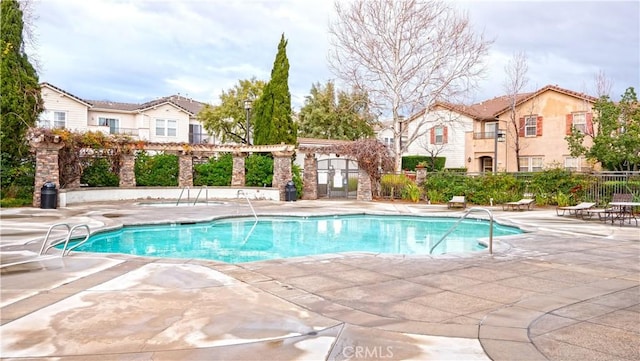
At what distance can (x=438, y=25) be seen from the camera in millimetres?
27516

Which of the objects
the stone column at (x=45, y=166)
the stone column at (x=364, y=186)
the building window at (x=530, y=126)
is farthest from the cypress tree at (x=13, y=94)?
the building window at (x=530, y=126)

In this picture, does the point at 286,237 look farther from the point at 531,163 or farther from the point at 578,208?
the point at 531,163

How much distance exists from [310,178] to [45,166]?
12.0m

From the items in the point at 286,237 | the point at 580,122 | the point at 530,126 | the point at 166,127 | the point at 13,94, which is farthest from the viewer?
the point at 166,127

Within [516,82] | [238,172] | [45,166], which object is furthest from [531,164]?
[45,166]

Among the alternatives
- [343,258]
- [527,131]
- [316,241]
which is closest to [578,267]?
[343,258]

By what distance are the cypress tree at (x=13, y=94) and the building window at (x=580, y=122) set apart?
3054 centimetres

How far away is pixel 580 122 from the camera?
3194cm

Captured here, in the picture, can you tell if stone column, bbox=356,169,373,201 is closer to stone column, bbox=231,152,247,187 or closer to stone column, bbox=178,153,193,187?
stone column, bbox=231,152,247,187

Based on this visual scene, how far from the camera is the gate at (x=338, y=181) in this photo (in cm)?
2567

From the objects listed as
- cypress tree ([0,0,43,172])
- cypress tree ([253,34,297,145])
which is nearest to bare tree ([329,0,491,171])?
cypress tree ([253,34,297,145])

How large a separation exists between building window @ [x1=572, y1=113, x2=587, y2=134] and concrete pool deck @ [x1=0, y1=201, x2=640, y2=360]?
25196 mm

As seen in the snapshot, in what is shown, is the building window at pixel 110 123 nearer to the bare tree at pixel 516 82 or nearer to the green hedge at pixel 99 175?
the green hedge at pixel 99 175

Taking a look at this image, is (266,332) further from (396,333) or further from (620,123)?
(620,123)
